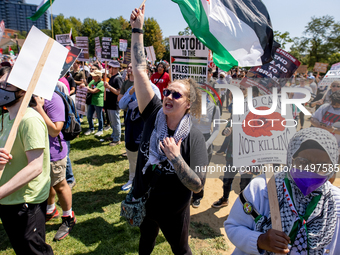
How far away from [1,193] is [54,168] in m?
1.15

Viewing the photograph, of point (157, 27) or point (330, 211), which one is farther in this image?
point (157, 27)

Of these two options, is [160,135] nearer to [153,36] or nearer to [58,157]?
[58,157]

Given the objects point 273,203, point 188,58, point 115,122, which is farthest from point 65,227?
point 115,122

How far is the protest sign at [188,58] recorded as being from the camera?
134 inches

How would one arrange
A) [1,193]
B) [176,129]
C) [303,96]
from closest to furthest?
[303,96], [1,193], [176,129]

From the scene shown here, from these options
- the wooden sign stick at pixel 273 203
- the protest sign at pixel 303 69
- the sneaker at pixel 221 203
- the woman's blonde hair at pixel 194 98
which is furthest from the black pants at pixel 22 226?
the protest sign at pixel 303 69

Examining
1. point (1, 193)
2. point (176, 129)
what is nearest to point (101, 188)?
point (1, 193)

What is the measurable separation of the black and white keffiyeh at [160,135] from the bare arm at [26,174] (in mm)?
885

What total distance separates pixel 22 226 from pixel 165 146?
1.43 metres

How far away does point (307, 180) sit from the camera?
1.16 m

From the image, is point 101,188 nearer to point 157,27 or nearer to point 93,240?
point 93,240

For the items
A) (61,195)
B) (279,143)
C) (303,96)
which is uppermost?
(303,96)

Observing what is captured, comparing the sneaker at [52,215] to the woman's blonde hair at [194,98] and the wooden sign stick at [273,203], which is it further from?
the wooden sign stick at [273,203]

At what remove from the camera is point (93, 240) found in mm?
2873
